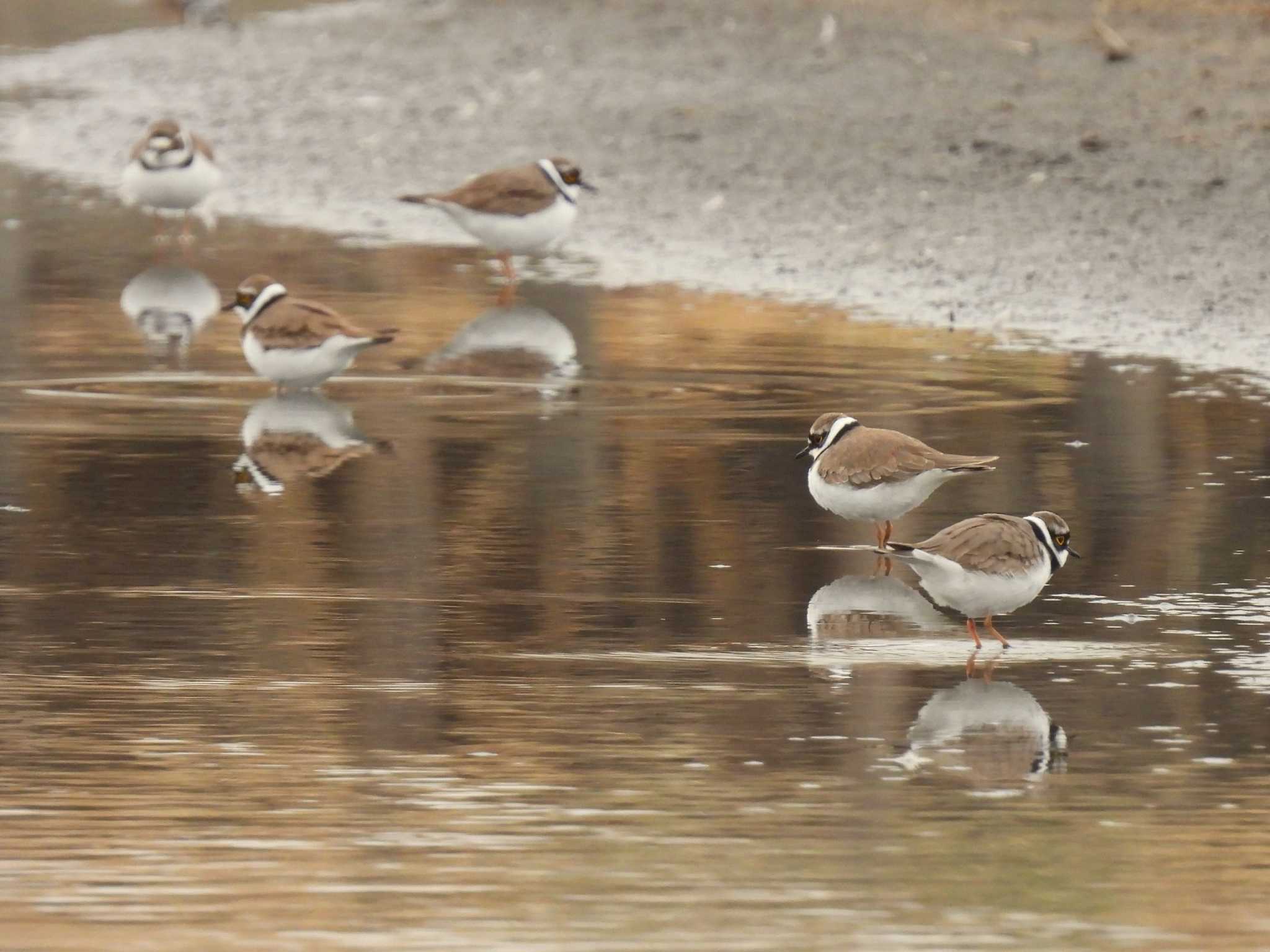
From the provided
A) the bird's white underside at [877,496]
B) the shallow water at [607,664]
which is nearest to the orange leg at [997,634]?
the shallow water at [607,664]

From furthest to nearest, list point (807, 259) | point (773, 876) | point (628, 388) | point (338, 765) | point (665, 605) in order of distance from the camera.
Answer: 1. point (807, 259)
2. point (628, 388)
3. point (665, 605)
4. point (338, 765)
5. point (773, 876)

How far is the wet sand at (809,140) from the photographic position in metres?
16.4

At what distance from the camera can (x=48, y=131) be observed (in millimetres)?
26422

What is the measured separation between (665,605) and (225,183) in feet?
47.1

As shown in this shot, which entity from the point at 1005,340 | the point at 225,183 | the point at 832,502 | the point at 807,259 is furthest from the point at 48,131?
the point at 832,502

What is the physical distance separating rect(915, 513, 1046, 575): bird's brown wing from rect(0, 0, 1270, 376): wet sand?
18.8 feet

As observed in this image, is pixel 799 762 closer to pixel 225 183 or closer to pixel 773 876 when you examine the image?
pixel 773 876

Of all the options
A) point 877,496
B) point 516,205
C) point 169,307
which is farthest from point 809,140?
point 877,496

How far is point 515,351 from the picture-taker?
14438mm

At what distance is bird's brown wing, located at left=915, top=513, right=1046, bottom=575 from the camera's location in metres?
8.12

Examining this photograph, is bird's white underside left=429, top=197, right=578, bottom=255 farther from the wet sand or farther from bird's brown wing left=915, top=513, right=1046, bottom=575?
bird's brown wing left=915, top=513, right=1046, bottom=575

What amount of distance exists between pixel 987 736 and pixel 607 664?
123 cm

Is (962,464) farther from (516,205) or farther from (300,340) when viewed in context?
(516,205)

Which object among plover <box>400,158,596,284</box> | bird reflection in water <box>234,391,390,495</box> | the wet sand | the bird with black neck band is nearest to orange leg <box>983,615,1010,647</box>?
bird reflection in water <box>234,391,390,495</box>
